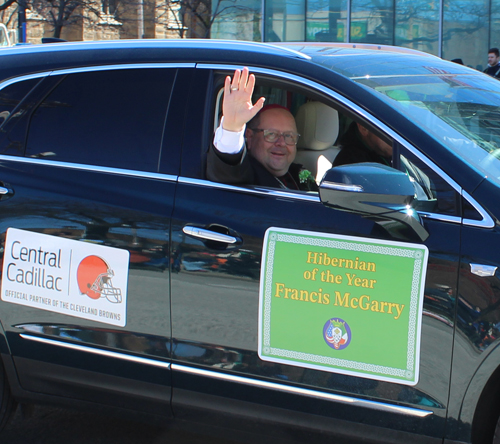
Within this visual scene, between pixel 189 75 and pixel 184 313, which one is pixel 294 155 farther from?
pixel 184 313

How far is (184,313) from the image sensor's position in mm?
2551

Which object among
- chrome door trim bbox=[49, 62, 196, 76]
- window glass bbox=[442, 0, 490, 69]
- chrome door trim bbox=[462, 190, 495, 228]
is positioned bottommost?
chrome door trim bbox=[462, 190, 495, 228]

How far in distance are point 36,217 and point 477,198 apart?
169 cm

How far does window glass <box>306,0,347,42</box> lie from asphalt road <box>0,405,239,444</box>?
60.7 ft

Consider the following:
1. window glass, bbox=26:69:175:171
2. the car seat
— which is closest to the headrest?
the car seat

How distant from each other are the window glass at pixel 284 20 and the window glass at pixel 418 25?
292cm

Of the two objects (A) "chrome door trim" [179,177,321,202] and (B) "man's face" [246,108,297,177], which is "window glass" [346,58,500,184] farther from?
(B) "man's face" [246,108,297,177]

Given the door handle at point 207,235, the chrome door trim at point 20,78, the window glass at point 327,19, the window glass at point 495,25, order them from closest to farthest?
the door handle at point 207,235 → the chrome door trim at point 20,78 → the window glass at point 495,25 → the window glass at point 327,19

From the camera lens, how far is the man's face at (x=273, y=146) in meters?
3.07

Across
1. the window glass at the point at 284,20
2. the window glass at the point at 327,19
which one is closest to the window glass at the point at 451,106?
the window glass at the point at 327,19

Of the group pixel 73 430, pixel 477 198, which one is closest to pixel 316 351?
pixel 477 198

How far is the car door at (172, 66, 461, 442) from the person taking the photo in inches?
87.0

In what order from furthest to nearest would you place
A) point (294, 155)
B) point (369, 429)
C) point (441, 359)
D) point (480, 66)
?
point (480, 66) < point (294, 155) < point (369, 429) < point (441, 359)

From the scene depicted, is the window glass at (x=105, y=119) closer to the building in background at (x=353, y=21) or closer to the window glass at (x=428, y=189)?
the window glass at (x=428, y=189)
